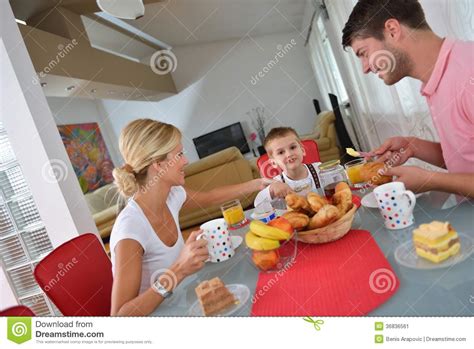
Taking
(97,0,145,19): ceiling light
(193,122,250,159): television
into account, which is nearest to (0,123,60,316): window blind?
(97,0,145,19): ceiling light

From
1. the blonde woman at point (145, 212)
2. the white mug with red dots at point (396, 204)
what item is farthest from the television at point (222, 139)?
the white mug with red dots at point (396, 204)

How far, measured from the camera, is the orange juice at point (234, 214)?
0.64 metres

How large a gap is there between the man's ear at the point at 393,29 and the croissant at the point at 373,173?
7.5 inches

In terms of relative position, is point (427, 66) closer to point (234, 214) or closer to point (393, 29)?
point (393, 29)

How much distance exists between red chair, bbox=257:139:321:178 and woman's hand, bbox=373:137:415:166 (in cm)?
43

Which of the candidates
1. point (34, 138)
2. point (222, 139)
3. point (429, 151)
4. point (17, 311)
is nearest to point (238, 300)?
point (17, 311)

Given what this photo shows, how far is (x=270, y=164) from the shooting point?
103 cm

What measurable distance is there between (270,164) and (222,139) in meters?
2.02

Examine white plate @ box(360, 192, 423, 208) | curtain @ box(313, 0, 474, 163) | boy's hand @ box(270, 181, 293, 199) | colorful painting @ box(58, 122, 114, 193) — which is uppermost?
colorful painting @ box(58, 122, 114, 193)

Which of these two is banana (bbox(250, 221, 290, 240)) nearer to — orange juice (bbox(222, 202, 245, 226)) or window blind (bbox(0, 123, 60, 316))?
orange juice (bbox(222, 202, 245, 226))

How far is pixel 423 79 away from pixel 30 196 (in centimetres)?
119

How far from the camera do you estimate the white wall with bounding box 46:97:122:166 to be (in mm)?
2881

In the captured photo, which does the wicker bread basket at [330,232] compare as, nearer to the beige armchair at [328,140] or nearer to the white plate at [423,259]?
the white plate at [423,259]
